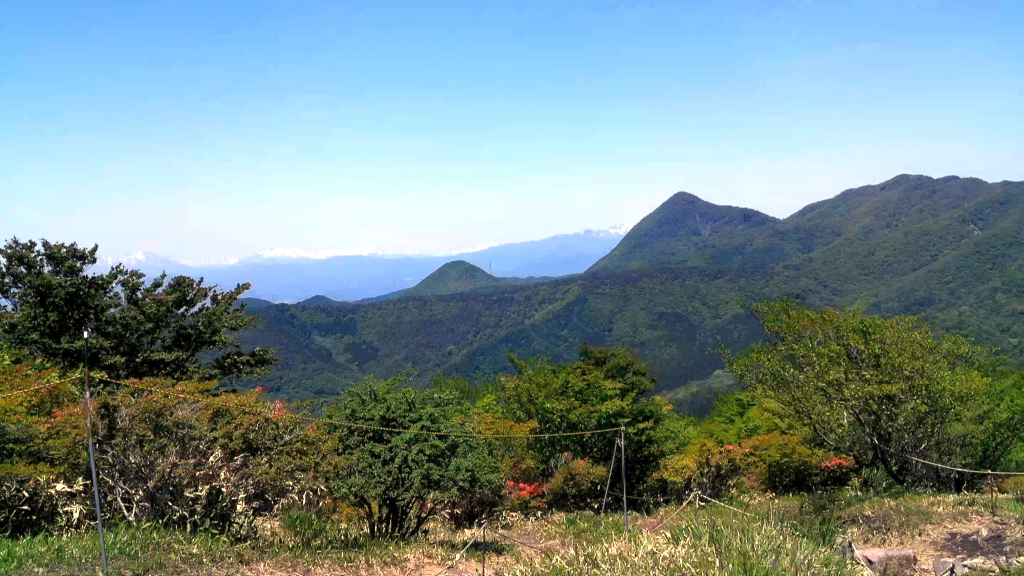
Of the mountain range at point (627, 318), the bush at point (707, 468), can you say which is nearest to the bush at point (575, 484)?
the bush at point (707, 468)

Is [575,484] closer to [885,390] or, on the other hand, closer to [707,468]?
[707,468]

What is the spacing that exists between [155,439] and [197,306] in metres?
15.6

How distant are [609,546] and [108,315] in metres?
22.9

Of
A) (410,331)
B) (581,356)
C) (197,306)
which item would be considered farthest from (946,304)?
(197,306)

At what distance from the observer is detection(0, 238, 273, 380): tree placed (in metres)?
22.4

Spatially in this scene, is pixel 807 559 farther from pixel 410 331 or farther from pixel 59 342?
pixel 410 331

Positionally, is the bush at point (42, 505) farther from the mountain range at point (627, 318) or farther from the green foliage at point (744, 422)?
the mountain range at point (627, 318)

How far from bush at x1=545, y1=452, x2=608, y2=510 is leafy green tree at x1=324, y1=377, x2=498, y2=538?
6512 mm

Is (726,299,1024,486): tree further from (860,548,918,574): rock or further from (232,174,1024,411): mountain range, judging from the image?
(232,174,1024,411): mountain range

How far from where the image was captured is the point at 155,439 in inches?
464

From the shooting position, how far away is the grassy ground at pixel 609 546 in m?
7.78

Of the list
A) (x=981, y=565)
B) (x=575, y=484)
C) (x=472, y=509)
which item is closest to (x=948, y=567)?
(x=981, y=565)

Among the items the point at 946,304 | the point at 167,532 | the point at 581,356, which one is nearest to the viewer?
the point at 167,532

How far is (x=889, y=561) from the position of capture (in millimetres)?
9930
